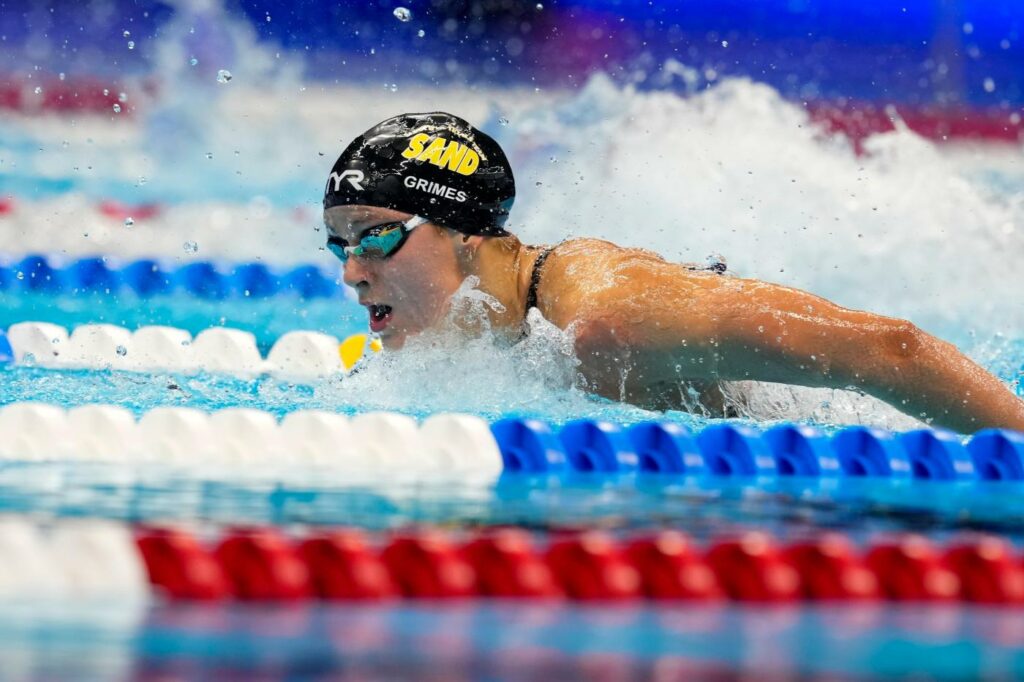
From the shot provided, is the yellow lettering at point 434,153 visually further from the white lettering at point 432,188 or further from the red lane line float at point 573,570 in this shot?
the red lane line float at point 573,570

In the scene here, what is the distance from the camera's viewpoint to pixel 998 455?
291 cm

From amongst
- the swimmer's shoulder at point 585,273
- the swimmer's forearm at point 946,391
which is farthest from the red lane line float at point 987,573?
the swimmer's shoulder at point 585,273

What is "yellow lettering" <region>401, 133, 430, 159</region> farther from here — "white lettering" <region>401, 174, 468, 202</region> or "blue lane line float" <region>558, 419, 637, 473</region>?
"blue lane line float" <region>558, 419, 637, 473</region>

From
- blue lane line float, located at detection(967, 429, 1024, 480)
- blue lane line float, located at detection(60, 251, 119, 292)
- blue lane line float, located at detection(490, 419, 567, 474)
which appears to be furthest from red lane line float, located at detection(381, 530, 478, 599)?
blue lane line float, located at detection(60, 251, 119, 292)

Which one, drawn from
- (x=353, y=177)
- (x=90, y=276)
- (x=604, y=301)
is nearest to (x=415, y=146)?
(x=353, y=177)

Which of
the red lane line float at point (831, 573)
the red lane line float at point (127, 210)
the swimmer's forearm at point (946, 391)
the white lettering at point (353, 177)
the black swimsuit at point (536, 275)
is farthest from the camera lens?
the red lane line float at point (127, 210)

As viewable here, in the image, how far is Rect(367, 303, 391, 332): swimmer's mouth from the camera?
3648mm

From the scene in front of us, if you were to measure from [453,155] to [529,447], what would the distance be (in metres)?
1.10

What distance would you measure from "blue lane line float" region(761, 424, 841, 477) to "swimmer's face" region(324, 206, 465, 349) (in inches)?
38.3

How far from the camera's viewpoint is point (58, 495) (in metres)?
2.30

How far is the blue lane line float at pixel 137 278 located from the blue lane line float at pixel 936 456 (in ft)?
13.0

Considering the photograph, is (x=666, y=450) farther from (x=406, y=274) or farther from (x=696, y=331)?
(x=406, y=274)

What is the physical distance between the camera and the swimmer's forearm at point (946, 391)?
10.2ft

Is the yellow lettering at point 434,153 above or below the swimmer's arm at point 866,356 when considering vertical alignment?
above
